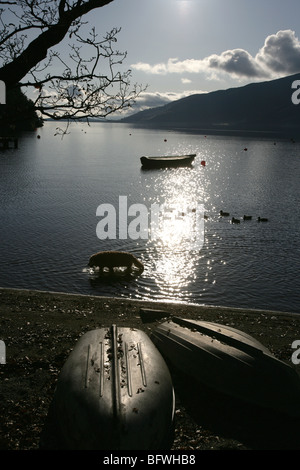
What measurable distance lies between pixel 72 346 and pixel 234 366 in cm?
525

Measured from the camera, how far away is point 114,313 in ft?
53.3

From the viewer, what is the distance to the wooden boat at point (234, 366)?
9.70 meters

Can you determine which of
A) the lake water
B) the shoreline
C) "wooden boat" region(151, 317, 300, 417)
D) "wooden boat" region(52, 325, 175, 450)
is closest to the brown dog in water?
the lake water

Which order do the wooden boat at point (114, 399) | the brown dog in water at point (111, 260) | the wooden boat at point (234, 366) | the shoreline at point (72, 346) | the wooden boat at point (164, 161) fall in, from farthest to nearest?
the wooden boat at point (164, 161) < the brown dog in water at point (111, 260) < the wooden boat at point (234, 366) < the shoreline at point (72, 346) < the wooden boat at point (114, 399)

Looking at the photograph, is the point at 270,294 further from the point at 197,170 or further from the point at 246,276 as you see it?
the point at 197,170

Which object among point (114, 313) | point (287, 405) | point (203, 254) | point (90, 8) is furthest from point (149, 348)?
point (203, 254)

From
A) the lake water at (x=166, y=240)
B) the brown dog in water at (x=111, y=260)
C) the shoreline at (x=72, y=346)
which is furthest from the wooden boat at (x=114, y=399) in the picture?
the brown dog in water at (x=111, y=260)

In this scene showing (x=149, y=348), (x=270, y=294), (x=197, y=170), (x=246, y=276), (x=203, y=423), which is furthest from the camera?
(x=197, y=170)

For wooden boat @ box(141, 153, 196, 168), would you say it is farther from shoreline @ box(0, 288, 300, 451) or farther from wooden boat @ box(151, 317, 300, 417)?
wooden boat @ box(151, 317, 300, 417)

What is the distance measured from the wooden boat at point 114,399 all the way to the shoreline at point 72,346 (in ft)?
2.87

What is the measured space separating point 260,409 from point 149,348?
10.3ft

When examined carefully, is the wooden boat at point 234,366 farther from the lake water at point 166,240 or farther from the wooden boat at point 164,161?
the wooden boat at point 164,161

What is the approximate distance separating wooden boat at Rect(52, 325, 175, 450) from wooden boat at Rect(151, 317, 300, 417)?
138 centimetres

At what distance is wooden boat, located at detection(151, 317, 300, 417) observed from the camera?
382 inches
